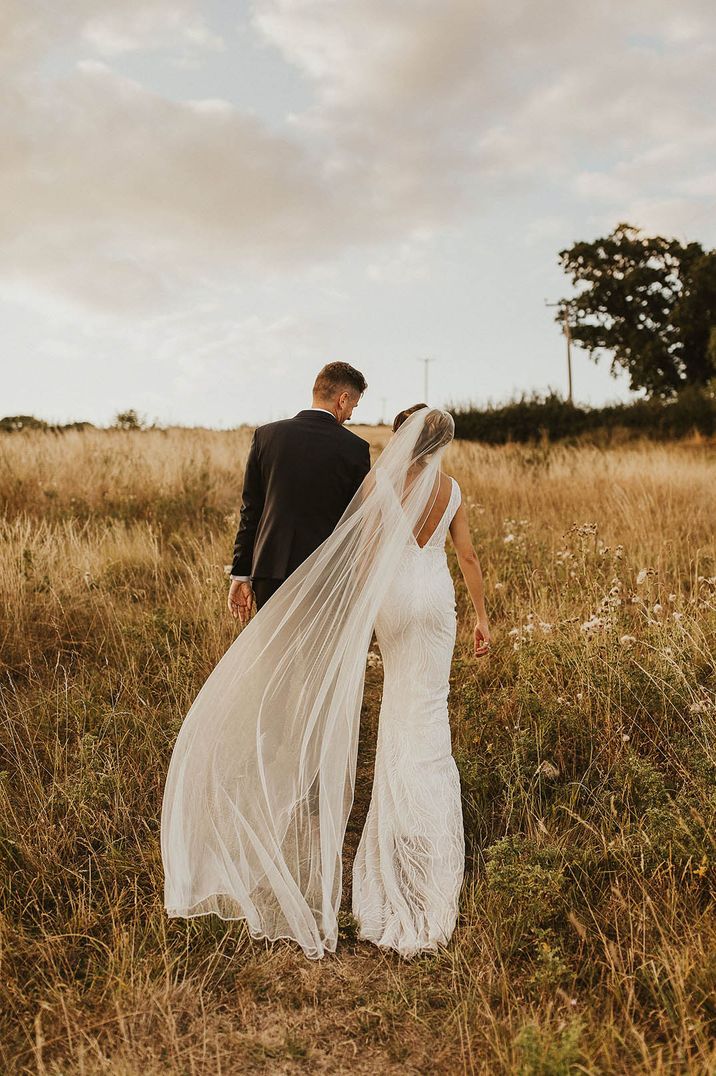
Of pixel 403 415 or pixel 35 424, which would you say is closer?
pixel 403 415

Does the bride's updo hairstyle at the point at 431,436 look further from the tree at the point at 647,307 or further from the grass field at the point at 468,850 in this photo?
the tree at the point at 647,307

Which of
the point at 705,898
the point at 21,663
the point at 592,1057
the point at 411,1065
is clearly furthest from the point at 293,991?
the point at 21,663

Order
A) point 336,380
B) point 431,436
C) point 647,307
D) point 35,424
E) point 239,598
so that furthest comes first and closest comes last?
point 647,307
point 35,424
point 239,598
point 336,380
point 431,436

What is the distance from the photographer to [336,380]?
397 cm

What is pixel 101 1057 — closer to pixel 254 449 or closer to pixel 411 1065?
pixel 411 1065

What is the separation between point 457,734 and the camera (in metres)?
4.39

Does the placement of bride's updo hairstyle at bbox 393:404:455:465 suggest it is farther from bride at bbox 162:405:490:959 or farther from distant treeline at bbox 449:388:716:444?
distant treeline at bbox 449:388:716:444

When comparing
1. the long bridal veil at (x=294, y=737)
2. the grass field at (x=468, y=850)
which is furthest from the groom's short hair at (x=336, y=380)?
the grass field at (x=468, y=850)

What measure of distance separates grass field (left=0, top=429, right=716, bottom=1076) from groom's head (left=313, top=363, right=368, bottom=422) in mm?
1909

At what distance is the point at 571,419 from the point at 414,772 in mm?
23808

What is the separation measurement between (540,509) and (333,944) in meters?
7.37

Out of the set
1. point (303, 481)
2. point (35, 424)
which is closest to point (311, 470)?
point (303, 481)

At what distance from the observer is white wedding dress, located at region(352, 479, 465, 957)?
3189 millimetres

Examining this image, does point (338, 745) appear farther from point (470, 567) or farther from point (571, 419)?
point (571, 419)
